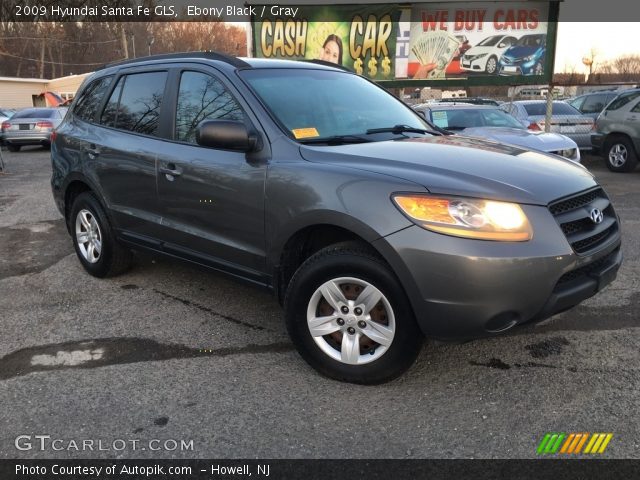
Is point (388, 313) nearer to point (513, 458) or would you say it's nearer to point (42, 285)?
point (513, 458)

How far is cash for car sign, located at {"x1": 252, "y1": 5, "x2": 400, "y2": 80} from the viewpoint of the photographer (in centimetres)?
1201

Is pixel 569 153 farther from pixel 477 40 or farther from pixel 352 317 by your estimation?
pixel 352 317

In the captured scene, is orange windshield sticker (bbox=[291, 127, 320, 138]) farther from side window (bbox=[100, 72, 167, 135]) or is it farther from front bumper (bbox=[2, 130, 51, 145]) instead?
front bumper (bbox=[2, 130, 51, 145])

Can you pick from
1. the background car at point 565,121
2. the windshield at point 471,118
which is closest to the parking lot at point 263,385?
the windshield at point 471,118

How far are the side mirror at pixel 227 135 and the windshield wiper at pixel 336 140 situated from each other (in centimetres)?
32

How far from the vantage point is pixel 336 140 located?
11.1ft

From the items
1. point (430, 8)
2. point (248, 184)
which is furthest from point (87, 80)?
point (430, 8)

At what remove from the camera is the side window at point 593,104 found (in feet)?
49.9

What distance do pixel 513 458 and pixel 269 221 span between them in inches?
68.7

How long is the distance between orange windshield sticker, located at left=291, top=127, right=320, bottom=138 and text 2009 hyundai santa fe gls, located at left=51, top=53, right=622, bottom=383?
0.02 meters

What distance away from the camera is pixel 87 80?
513 cm

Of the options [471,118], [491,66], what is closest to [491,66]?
[491,66]

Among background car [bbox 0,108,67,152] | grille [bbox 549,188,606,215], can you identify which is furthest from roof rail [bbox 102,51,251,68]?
background car [bbox 0,108,67,152]

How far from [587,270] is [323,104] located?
1918 millimetres
